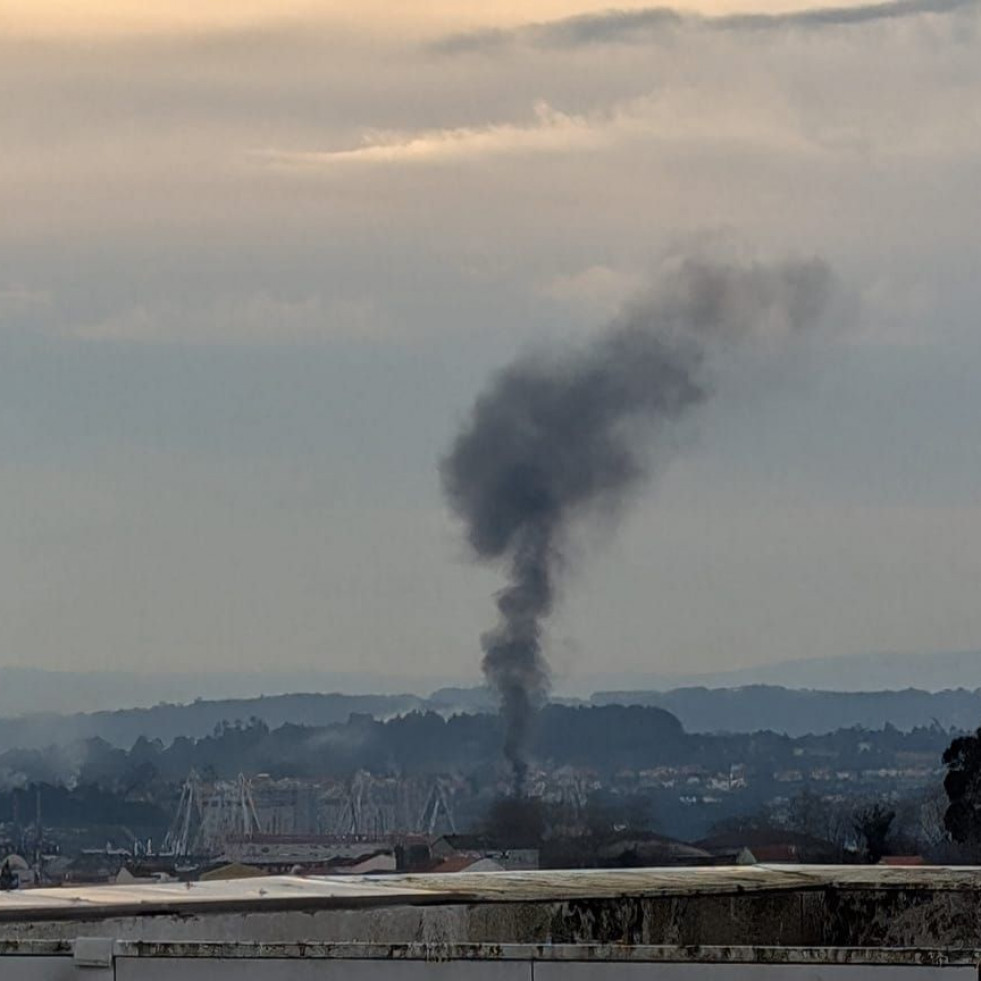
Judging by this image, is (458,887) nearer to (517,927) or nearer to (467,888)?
(467,888)

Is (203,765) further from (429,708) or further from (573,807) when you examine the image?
(573,807)

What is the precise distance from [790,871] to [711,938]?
5.92ft

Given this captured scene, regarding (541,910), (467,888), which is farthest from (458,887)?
(541,910)

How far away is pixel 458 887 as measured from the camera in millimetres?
12227

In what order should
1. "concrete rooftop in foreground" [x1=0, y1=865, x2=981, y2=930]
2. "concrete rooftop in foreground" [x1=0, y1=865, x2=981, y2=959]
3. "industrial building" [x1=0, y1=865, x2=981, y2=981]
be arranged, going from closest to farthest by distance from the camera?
"industrial building" [x1=0, y1=865, x2=981, y2=981] < "concrete rooftop in foreground" [x1=0, y1=865, x2=981, y2=959] < "concrete rooftop in foreground" [x1=0, y1=865, x2=981, y2=930]

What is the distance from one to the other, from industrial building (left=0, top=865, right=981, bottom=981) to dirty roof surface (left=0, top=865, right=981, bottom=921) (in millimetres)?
17

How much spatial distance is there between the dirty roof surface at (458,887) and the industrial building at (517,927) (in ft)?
0.06

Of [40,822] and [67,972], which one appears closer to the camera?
[67,972]

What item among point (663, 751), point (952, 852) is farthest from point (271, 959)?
point (663, 751)

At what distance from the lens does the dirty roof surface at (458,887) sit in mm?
10961

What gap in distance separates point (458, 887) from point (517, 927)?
0.61 metres

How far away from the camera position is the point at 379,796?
12144 cm

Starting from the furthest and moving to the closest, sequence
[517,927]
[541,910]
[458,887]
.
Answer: [458,887] < [541,910] < [517,927]

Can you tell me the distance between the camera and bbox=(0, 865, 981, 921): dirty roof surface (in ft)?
36.0
